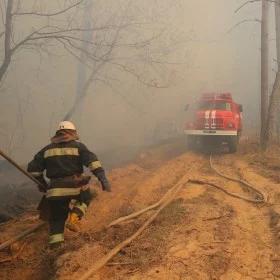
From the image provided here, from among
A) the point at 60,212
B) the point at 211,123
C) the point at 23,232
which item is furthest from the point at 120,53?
the point at 60,212

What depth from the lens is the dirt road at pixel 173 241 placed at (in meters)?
5.28

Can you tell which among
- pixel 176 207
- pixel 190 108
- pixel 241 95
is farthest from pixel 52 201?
pixel 241 95

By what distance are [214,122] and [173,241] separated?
9563 mm

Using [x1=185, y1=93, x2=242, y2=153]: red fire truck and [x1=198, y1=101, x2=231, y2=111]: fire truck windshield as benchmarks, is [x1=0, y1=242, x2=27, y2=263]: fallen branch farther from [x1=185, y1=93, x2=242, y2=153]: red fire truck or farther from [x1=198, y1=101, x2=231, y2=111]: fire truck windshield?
[x1=198, y1=101, x2=231, y2=111]: fire truck windshield

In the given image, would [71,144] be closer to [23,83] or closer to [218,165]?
[218,165]

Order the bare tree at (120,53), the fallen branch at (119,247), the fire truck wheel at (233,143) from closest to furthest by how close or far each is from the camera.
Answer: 1. the fallen branch at (119,247)
2. the fire truck wheel at (233,143)
3. the bare tree at (120,53)

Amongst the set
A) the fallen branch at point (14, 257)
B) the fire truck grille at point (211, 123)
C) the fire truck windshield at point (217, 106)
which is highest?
the fire truck windshield at point (217, 106)

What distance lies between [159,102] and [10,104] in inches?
480

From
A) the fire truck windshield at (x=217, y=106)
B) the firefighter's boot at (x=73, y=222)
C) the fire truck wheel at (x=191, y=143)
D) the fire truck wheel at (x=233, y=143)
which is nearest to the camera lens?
the firefighter's boot at (x=73, y=222)

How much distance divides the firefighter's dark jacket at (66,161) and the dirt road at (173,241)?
3.28 ft

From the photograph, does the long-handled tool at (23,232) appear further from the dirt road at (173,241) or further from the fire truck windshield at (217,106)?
the fire truck windshield at (217,106)

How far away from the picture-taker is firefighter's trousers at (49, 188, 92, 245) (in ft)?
21.3

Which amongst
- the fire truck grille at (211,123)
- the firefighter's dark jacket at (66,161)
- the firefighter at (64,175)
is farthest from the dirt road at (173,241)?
the fire truck grille at (211,123)

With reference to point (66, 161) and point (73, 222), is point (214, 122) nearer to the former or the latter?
point (66, 161)
